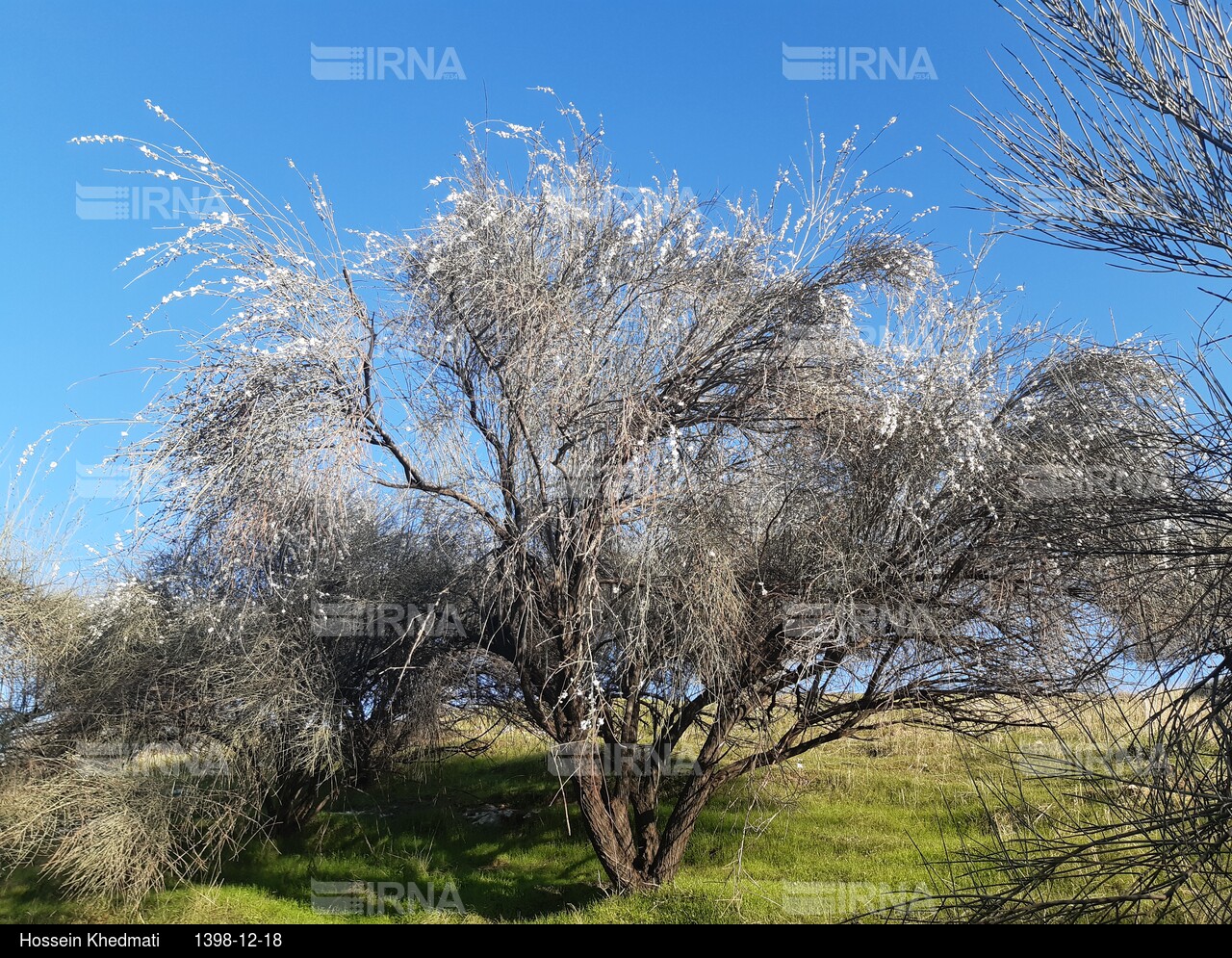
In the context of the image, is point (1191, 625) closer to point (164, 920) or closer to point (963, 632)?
point (963, 632)

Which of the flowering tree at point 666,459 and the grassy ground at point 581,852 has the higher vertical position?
the flowering tree at point 666,459

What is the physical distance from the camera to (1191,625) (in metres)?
6.14

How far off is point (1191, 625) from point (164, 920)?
35.6ft

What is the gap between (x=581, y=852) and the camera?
42.2 ft

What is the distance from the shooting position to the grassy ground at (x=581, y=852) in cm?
1007

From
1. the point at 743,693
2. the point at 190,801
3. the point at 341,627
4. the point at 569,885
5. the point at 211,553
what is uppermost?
the point at 211,553

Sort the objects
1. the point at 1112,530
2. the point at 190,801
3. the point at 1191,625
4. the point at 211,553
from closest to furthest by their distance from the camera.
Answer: the point at 1112,530 < the point at 1191,625 < the point at 211,553 < the point at 190,801

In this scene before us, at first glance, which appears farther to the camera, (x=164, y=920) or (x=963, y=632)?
(x=164, y=920)

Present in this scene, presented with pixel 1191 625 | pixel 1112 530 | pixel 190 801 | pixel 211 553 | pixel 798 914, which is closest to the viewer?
pixel 1112 530

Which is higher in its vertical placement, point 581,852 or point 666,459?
point 666,459

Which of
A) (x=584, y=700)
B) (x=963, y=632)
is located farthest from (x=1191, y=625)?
(x=584, y=700)

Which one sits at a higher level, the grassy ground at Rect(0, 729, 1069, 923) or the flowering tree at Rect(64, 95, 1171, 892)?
the flowering tree at Rect(64, 95, 1171, 892)

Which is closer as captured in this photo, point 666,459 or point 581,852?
point 666,459

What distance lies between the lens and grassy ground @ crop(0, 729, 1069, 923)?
10070 mm
